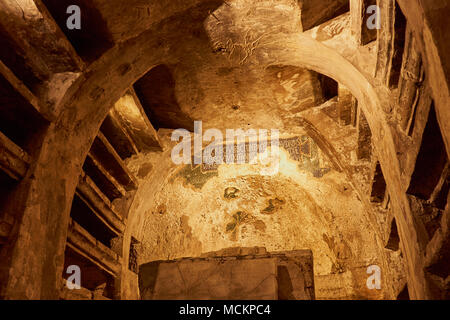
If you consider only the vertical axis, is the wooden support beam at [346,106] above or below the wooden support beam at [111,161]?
above

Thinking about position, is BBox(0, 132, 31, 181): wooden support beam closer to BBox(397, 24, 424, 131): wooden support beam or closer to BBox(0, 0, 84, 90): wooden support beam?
BBox(0, 0, 84, 90): wooden support beam

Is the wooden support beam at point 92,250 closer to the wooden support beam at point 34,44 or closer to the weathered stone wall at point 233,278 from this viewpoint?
the weathered stone wall at point 233,278

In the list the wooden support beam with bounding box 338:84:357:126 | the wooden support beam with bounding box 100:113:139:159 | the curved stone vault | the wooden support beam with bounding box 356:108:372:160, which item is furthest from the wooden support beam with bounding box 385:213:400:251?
the wooden support beam with bounding box 100:113:139:159

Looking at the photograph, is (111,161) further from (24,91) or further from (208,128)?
(24,91)

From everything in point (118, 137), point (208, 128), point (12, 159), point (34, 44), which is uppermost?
point (208, 128)

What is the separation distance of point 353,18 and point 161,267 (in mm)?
3206

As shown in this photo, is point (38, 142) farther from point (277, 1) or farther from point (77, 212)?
point (277, 1)

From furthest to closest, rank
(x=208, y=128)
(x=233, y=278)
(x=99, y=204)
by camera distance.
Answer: (x=208, y=128), (x=99, y=204), (x=233, y=278)

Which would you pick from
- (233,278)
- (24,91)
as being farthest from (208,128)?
(24,91)

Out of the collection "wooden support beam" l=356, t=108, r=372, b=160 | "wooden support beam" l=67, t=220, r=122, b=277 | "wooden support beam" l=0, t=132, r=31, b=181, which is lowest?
"wooden support beam" l=67, t=220, r=122, b=277

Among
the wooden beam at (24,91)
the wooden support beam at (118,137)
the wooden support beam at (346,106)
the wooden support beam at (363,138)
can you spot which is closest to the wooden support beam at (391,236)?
the wooden support beam at (363,138)

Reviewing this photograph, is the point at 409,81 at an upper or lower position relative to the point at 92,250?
upper

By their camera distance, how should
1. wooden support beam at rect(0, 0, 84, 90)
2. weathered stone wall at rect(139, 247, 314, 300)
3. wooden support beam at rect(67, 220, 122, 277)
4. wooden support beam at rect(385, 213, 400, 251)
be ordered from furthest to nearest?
wooden support beam at rect(385, 213, 400, 251), wooden support beam at rect(67, 220, 122, 277), weathered stone wall at rect(139, 247, 314, 300), wooden support beam at rect(0, 0, 84, 90)

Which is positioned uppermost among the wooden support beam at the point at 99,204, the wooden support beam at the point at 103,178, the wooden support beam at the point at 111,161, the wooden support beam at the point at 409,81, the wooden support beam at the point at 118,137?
the wooden support beam at the point at 118,137
